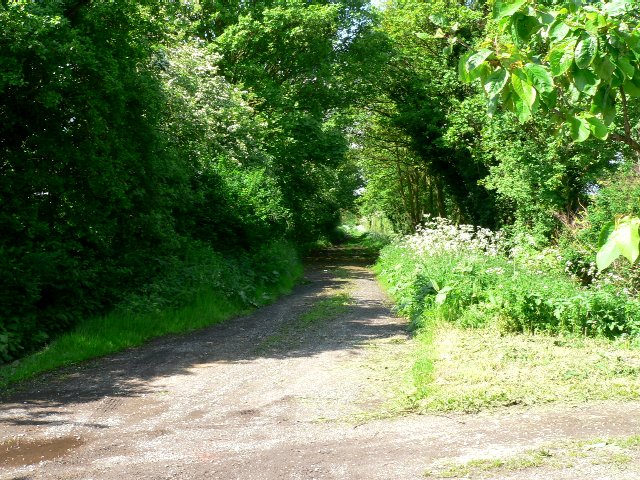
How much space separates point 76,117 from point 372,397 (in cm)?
751

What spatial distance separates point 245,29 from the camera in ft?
85.0

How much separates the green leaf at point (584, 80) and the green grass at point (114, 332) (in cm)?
809

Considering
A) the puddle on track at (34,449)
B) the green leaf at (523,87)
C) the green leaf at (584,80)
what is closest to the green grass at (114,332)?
the puddle on track at (34,449)

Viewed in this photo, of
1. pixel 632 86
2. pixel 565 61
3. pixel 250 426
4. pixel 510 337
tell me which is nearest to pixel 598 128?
pixel 632 86

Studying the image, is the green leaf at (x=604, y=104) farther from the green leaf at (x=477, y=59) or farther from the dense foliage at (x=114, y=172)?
the dense foliage at (x=114, y=172)

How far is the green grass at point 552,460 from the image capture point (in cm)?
490

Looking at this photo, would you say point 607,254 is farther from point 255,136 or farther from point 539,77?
point 255,136

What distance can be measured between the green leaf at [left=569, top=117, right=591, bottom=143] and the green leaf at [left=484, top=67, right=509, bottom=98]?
553 mm

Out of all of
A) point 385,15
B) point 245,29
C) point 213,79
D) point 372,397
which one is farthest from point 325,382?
point 385,15

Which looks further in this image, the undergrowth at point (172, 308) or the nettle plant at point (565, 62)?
the undergrowth at point (172, 308)

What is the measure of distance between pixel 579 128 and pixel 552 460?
314cm

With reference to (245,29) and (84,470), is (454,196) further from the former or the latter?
(84,470)

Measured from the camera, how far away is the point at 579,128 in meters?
2.98

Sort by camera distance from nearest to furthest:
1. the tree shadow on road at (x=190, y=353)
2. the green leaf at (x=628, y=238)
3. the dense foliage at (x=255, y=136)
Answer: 1. the green leaf at (x=628, y=238)
2. the dense foliage at (x=255, y=136)
3. the tree shadow on road at (x=190, y=353)
